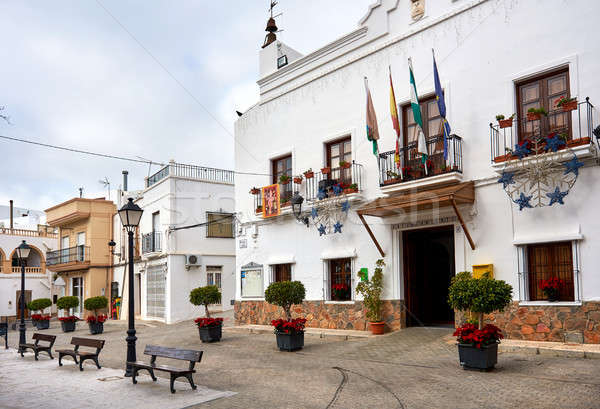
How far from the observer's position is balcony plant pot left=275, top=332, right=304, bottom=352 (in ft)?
40.1

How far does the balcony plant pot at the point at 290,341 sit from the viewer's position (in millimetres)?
12227

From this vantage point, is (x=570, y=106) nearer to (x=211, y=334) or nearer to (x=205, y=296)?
(x=211, y=334)

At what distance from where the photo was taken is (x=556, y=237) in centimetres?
1057

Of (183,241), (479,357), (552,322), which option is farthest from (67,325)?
(552,322)

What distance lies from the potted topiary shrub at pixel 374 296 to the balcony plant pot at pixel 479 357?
456 centimetres

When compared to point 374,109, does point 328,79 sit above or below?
above

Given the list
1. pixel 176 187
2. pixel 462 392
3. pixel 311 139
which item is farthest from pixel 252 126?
pixel 462 392

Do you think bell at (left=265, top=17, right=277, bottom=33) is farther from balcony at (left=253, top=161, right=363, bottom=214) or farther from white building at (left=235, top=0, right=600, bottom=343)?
balcony at (left=253, top=161, right=363, bottom=214)

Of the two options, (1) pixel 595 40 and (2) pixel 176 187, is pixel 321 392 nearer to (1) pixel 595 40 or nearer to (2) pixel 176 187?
(1) pixel 595 40

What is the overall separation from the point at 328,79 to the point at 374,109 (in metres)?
2.30

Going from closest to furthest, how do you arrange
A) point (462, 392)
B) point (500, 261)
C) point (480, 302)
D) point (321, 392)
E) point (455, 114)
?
point (462, 392)
point (321, 392)
point (480, 302)
point (500, 261)
point (455, 114)

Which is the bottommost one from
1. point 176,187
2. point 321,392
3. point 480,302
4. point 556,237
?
point 321,392

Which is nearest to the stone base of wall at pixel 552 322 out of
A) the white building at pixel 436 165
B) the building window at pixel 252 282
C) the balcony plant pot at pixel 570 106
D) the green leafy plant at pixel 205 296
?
the white building at pixel 436 165

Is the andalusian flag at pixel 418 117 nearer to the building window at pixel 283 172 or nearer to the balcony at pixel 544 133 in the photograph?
the balcony at pixel 544 133
